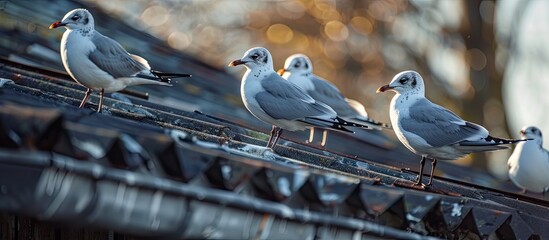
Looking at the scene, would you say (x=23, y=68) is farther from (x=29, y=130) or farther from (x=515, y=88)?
(x=515, y=88)

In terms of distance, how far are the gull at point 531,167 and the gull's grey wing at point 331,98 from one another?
1.29m

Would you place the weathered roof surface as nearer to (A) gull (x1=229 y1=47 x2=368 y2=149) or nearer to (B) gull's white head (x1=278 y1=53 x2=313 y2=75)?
(A) gull (x1=229 y1=47 x2=368 y2=149)

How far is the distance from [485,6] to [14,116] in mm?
18349

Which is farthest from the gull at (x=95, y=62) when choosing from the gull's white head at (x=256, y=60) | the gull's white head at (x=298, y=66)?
the gull's white head at (x=298, y=66)

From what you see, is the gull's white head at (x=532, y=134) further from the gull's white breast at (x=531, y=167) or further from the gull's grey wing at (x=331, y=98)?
the gull's grey wing at (x=331, y=98)

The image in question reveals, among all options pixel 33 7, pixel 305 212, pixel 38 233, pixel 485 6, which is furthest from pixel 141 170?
pixel 485 6

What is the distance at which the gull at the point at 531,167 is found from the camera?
8.70m

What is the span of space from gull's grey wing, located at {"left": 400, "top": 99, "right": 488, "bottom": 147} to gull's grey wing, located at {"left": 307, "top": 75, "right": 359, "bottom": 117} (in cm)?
259

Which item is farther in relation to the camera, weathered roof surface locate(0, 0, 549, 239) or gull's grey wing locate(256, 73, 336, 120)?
gull's grey wing locate(256, 73, 336, 120)

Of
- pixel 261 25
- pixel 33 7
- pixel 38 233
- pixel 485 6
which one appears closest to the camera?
pixel 38 233

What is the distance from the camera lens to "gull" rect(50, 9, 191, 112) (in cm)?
595

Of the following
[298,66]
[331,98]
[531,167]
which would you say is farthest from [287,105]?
[531,167]

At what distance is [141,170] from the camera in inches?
129

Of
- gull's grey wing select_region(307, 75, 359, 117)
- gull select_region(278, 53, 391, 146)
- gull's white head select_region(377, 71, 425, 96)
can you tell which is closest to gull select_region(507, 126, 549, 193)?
gull select_region(278, 53, 391, 146)
